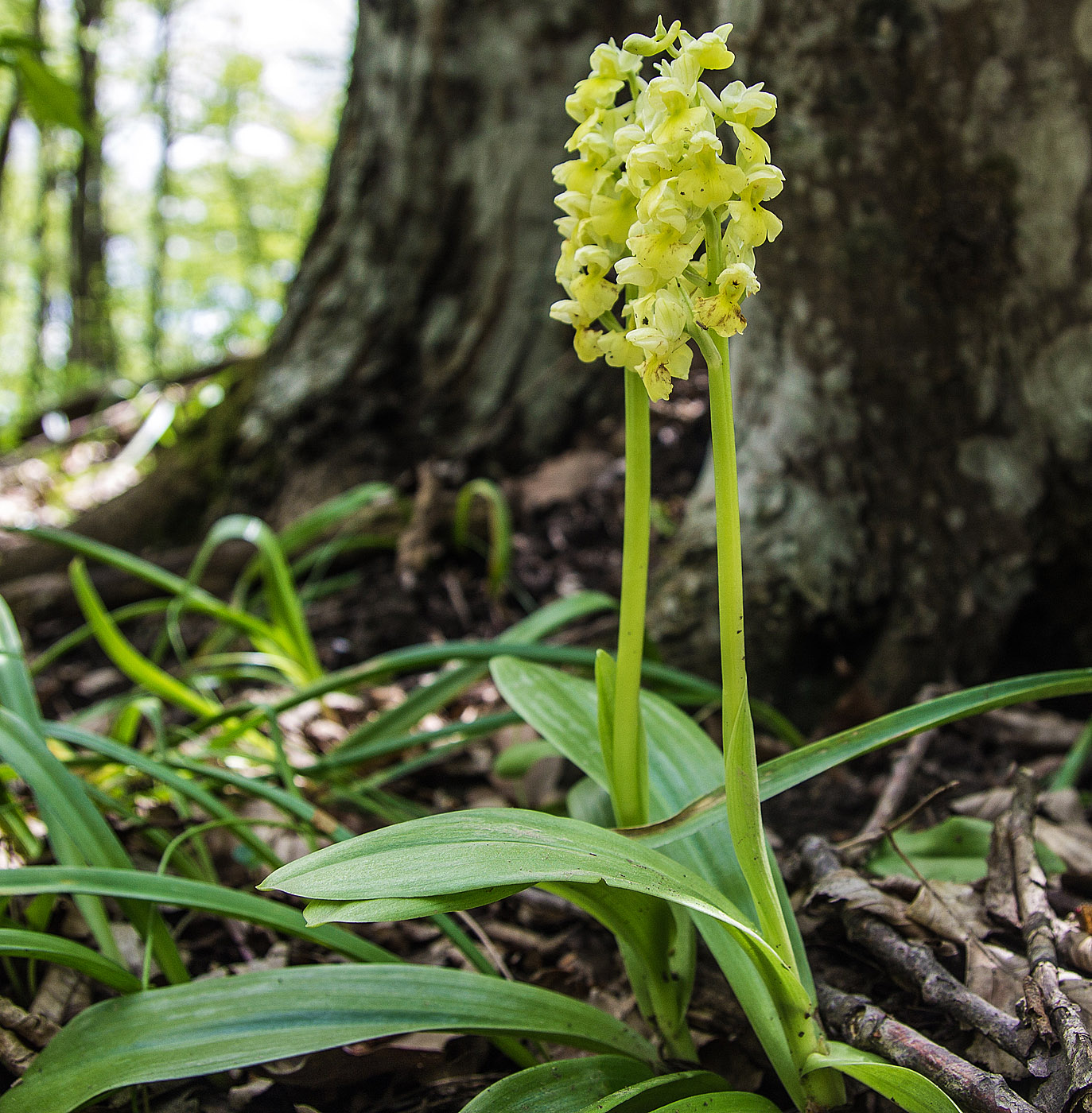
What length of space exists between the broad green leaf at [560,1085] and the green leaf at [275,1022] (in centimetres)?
3

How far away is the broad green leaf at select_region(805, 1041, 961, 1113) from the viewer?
0.78 meters

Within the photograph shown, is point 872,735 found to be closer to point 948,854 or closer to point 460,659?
point 948,854

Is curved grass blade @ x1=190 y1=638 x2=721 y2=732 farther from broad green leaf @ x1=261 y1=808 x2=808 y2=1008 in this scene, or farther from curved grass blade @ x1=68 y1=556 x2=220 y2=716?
broad green leaf @ x1=261 y1=808 x2=808 y2=1008

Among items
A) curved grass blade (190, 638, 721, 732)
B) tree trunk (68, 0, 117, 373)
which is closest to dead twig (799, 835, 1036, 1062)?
curved grass blade (190, 638, 721, 732)

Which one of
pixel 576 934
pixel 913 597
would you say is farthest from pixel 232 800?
pixel 913 597

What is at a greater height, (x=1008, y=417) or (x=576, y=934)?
(x=1008, y=417)

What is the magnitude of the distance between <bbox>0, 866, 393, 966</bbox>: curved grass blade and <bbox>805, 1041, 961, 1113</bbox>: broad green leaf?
1.98ft

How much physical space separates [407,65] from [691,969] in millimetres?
2949

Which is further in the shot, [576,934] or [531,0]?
[531,0]

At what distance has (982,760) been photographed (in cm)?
167

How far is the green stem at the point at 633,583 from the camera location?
3.09ft

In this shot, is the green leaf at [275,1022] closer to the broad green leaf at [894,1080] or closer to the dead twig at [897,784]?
the broad green leaf at [894,1080]

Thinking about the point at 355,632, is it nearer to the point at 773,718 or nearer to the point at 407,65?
the point at 773,718

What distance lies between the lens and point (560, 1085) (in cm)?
91
